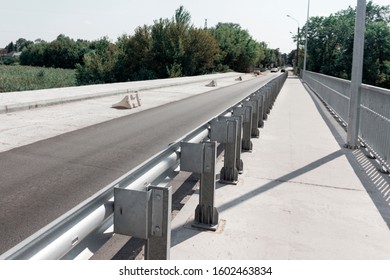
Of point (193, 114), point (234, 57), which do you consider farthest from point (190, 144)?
point (234, 57)

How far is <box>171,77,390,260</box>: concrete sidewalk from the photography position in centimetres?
359

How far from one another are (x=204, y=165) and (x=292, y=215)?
1.43 meters

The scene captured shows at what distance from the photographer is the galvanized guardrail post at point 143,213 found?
2107 mm

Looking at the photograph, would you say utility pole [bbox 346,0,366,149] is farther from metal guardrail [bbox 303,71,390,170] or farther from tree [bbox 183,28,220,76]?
tree [bbox 183,28,220,76]

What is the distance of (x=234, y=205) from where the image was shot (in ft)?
15.4

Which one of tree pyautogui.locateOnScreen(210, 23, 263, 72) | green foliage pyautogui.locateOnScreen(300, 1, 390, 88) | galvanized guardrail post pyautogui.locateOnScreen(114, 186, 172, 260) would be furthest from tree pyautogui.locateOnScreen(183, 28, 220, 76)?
galvanized guardrail post pyautogui.locateOnScreen(114, 186, 172, 260)

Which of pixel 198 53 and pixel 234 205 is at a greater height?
pixel 198 53

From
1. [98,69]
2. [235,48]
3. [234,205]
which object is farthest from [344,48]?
[234,205]

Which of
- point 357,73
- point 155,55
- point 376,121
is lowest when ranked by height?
point 376,121

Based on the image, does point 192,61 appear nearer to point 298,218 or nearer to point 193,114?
point 193,114

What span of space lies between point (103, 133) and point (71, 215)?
7.69m

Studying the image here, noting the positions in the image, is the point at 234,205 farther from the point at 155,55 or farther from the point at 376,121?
the point at 155,55

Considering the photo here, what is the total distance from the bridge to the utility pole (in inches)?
12.2

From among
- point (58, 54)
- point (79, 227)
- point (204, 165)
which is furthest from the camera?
point (58, 54)
